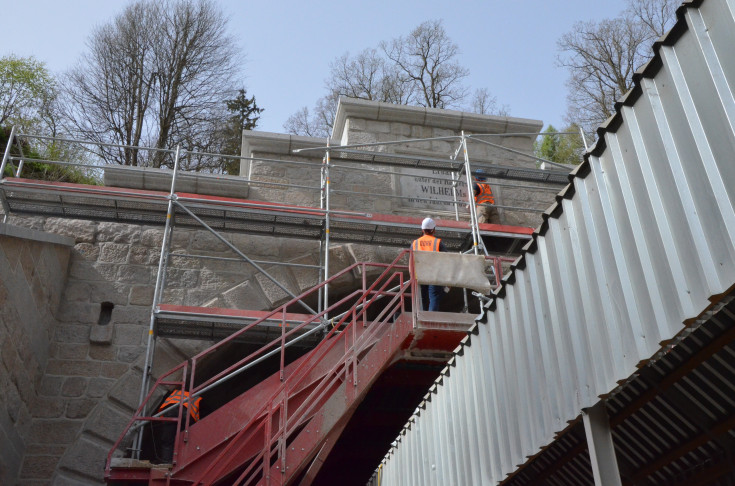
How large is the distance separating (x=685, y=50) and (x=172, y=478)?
7313mm

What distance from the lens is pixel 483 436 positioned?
612 centimetres

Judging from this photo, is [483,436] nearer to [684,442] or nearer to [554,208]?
[684,442]

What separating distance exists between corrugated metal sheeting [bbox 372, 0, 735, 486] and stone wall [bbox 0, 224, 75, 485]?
19.0ft

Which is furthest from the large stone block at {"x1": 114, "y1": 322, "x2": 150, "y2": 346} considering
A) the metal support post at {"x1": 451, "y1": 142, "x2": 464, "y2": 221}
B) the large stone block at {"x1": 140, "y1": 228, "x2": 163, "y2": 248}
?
the metal support post at {"x1": 451, "y1": 142, "x2": 464, "y2": 221}

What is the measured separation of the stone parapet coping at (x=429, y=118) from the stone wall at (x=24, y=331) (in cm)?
603

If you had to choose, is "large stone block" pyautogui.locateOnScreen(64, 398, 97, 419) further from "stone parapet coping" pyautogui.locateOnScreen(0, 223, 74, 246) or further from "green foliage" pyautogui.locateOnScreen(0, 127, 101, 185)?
"green foliage" pyautogui.locateOnScreen(0, 127, 101, 185)

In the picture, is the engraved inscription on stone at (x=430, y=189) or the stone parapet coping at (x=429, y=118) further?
the stone parapet coping at (x=429, y=118)

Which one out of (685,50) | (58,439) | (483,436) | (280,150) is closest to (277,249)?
(280,150)

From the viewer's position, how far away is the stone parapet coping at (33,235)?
923 centimetres

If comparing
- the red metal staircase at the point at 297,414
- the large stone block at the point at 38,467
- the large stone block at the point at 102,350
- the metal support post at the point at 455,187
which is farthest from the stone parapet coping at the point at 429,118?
the large stone block at the point at 38,467

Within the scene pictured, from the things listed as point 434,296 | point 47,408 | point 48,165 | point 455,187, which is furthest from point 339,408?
point 48,165

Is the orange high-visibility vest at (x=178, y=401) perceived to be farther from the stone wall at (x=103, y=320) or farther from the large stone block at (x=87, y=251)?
the large stone block at (x=87, y=251)

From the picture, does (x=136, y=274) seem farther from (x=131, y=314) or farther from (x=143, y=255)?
(x=131, y=314)

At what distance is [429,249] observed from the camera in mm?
10234
